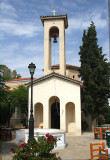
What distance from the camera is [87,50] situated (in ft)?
70.4

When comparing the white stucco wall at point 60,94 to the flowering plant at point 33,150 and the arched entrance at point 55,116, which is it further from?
the flowering plant at point 33,150

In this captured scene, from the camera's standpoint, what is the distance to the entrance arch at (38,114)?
1909 centimetres

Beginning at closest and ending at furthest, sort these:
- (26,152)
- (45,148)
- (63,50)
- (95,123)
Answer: (26,152) < (45,148) < (63,50) < (95,123)

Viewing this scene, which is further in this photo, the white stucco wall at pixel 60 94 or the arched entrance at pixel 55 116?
the arched entrance at pixel 55 116

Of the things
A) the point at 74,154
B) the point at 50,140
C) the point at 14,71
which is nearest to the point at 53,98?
the point at 74,154

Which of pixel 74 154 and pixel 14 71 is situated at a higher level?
pixel 14 71

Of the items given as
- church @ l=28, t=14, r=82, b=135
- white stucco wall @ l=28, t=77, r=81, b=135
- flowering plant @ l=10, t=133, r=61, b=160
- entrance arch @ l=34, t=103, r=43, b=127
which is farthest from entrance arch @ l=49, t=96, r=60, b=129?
flowering plant @ l=10, t=133, r=61, b=160

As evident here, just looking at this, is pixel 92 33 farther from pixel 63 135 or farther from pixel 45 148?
pixel 45 148

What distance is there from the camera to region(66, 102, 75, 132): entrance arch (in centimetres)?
1833

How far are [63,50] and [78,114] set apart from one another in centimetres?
706

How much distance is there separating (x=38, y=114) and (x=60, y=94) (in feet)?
11.8

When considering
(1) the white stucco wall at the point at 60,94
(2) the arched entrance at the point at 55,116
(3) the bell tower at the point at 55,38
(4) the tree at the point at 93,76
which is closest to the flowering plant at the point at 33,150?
(1) the white stucco wall at the point at 60,94

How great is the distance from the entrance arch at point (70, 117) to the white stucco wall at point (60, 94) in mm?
953

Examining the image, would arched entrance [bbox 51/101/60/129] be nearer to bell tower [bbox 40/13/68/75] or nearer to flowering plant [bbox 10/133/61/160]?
bell tower [bbox 40/13/68/75]
